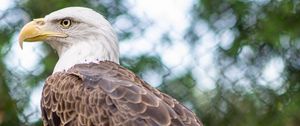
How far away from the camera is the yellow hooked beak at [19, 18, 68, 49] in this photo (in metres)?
5.36

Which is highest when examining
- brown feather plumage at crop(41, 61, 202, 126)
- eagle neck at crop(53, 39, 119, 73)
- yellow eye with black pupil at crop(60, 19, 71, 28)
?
yellow eye with black pupil at crop(60, 19, 71, 28)

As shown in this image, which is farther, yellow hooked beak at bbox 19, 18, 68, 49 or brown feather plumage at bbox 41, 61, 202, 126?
yellow hooked beak at bbox 19, 18, 68, 49

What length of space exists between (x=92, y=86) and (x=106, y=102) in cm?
12

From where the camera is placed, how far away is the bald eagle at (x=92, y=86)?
4707 mm

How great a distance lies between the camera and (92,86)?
15.9ft

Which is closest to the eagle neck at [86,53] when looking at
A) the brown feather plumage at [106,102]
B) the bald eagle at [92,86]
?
the bald eagle at [92,86]

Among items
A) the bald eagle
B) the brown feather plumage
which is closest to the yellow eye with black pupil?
Result: the bald eagle

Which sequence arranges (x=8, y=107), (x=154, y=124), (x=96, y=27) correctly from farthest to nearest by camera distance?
(x=8, y=107) < (x=96, y=27) < (x=154, y=124)

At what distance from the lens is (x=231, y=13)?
740 cm

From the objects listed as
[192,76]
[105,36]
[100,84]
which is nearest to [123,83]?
[100,84]

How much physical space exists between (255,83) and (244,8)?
1.47ft

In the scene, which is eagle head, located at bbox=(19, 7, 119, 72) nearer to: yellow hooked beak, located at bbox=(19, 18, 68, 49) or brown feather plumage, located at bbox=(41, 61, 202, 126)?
yellow hooked beak, located at bbox=(19, 18, 68, 49)

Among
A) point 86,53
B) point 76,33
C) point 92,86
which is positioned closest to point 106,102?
point 92,86

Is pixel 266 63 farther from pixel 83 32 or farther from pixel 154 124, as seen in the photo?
pixel 154 124
